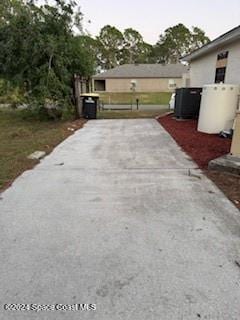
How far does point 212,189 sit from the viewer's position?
4.08 metres

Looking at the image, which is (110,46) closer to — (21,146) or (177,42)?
(177,42)

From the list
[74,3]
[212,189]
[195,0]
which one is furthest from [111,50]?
[212,189]

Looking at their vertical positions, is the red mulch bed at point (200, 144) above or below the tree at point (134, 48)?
below

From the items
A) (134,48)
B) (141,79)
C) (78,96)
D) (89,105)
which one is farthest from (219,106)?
(134,48)

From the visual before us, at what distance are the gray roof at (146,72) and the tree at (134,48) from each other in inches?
925

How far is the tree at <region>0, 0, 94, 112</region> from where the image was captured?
10578mm

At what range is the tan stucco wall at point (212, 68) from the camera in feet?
29.6

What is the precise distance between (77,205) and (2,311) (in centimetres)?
178

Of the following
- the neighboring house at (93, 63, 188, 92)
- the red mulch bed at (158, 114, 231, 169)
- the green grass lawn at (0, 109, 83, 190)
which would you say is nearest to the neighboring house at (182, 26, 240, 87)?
the red mulch bed at (158, 114, 231, 169)

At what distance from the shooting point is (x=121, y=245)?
2658 millimetres

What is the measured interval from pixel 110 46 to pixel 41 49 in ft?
182

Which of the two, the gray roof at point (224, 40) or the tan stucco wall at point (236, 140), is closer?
the tan stucco wall at point (236, 140)

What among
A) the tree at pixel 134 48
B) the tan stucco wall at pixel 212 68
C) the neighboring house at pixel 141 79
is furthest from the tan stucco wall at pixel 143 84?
the tree at pixel 134 48

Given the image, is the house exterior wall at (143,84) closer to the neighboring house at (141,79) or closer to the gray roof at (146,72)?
the neighboring house at (141,79)
